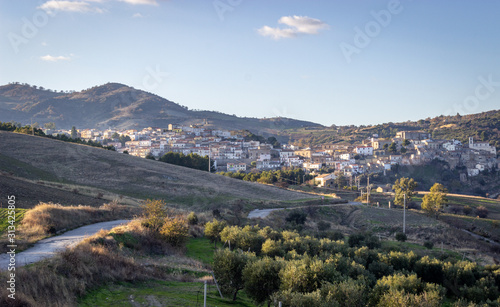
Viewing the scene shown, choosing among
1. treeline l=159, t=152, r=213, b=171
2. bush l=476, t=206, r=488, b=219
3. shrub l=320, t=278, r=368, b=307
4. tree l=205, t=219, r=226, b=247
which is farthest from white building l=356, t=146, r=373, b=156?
shrub l=320, t=278, r=368, b=307

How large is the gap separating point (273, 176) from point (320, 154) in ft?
189

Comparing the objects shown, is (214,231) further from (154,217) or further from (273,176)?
(273,176)

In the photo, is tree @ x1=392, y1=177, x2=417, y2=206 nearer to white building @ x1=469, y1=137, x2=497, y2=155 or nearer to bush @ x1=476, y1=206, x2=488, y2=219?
bush @ x1=476, y1=206, x2=488, y2=219

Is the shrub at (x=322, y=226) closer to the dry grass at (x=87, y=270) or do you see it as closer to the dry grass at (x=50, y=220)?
the dry grass at (x=50, y=220)

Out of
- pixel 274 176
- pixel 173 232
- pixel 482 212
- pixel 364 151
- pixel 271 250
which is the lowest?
pixel 482 212

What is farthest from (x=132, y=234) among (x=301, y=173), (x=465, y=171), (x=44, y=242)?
(x=465, y=171)

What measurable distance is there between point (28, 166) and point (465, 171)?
11194 centimetres

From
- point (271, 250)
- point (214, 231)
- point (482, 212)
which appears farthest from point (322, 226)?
point (482, 212)

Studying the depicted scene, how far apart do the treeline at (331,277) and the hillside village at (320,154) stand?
7035 cm

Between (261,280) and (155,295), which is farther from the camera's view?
(261,280)

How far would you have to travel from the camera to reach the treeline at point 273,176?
227 feet

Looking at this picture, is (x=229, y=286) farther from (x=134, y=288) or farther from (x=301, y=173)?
(x=301, y=173)

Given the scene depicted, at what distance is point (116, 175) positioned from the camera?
45.2 m

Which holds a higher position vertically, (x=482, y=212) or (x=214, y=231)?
(x=214, y=231)
